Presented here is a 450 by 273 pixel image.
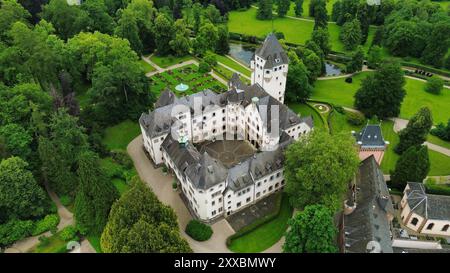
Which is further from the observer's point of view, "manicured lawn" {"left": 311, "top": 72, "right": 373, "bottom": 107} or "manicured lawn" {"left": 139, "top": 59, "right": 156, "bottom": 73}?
"manicured lawn" {"left": 139, "top": 59, "right": 156, "bottom": 73}

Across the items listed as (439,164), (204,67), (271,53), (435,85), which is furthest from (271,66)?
(435,85)

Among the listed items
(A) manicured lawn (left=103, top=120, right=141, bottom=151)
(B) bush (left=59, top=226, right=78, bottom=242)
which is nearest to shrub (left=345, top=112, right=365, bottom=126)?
(A) manicured lawn (left=103, top=120, right=141, bottom=151)

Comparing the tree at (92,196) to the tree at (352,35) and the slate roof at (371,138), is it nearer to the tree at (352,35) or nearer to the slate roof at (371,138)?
the slate roof at (371,138)

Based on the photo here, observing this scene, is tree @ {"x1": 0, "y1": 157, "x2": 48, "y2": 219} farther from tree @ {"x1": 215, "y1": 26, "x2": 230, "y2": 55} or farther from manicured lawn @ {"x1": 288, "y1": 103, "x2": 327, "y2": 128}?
tree @ {"x1": 215, "y1": 26, "x2": 230, "y2": 55}

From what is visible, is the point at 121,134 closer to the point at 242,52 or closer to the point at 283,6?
the point at 242,52

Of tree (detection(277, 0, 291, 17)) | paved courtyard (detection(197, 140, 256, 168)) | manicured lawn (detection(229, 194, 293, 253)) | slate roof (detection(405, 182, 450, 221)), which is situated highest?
tree (detection(277, 0, 291, 17))

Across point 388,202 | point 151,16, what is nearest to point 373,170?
point 388,202

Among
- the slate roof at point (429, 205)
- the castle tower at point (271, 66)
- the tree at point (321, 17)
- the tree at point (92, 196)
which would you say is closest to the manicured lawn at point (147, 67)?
the castle tower at point (271, 66)

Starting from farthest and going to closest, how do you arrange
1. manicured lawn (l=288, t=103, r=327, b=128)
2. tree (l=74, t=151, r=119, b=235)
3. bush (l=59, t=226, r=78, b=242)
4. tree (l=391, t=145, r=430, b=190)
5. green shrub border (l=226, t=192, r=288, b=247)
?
1. manicured lawn (l=288, t=103, r=327, b=128)
2. tree (l=391, t=145, r=430, b=190)
3. green shrub border (l=226, t=192, r=288, b=247)
4. bush (l=59, t=226, r=78, b=242)
5. tree (l=74, t=151, r=119, b=235)
